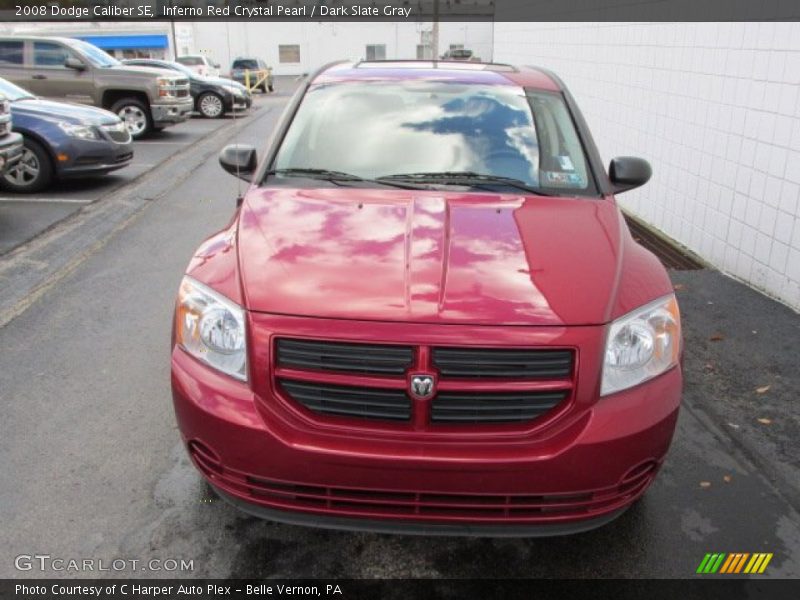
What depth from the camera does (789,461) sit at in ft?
11.8

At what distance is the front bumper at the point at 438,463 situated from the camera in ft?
7.83

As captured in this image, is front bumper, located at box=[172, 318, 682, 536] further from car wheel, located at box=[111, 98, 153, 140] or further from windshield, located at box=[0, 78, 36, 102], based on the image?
car wheel, located at box=[111, 98, 153, 140]

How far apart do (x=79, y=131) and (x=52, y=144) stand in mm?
415

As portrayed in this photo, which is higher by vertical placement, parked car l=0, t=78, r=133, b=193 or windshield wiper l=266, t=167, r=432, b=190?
windshield wiper l=266, t=167, r=432, b=190

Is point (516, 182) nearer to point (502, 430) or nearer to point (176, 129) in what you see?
point (502, 430)

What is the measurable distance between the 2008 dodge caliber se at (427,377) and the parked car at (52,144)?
290 inches

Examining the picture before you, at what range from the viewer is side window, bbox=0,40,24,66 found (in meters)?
14.4

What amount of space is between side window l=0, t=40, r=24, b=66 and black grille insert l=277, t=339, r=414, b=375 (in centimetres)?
1476

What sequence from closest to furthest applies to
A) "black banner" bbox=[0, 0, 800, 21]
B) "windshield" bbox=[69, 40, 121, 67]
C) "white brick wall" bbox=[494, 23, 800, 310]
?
"white brick wall" bbox=[494, 23, 800, 310] < "windshield" bbox=[69, 40, 121, 67] < "black banner" bbox=[0, 0, 800, 21]

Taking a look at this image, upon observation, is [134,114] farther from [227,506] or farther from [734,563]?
[734,563]

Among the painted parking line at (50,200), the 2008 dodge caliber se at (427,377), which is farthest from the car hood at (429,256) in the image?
the painted parking line at (50,200)

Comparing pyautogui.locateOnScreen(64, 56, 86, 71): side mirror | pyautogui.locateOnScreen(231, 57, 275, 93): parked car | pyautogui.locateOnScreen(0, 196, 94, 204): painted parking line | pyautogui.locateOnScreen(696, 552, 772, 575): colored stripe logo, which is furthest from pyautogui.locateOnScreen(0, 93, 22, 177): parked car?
pyautogui.locateOnScreen(231, 57, 275, 93): parked car

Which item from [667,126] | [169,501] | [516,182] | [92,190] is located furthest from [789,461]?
[92,190]

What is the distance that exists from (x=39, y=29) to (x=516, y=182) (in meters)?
48.2
